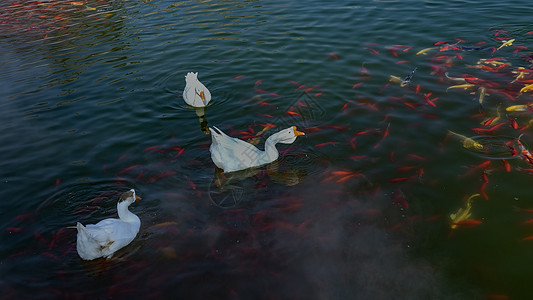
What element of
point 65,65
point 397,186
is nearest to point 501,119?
point 397,186

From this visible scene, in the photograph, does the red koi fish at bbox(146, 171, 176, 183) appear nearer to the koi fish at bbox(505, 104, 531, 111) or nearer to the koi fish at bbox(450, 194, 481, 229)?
the koi fish at bbox(450, 194, 481, 229)

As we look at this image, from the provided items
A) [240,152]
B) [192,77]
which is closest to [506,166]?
[240,152]

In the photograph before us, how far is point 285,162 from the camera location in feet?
27.0

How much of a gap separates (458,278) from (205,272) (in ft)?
11.9

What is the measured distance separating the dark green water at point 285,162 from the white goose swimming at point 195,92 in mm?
344

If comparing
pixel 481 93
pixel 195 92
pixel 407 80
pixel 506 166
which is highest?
pixel 195 92

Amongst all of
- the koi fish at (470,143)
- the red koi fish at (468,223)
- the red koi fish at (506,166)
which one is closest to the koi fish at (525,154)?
the red koi fish at (506,166)

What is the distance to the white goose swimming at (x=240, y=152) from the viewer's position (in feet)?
25.5

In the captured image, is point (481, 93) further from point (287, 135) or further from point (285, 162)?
point (285, 162)

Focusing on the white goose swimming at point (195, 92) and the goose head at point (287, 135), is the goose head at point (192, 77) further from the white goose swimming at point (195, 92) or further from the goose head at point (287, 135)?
the goose head at point (287, 135)

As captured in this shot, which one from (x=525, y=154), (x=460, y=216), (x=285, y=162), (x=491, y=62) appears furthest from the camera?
(x=491, y=62)

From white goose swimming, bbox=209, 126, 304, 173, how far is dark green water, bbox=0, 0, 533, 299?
301 millimetres

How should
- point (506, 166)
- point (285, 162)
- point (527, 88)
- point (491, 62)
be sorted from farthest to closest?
point (491, 62)
point (527, 88)
point (285, 162)
point (506, 166)

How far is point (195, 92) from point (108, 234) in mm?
4475
